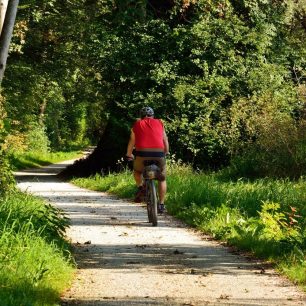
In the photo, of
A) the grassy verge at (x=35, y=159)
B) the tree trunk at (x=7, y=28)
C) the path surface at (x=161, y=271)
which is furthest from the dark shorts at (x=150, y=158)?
the grassy verge at (x=35, y=159)

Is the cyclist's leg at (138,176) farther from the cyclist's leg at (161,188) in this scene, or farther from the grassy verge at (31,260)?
the grassy verge at (31,260)

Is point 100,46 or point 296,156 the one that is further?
point 100,46

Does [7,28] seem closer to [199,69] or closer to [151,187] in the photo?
[151,187]

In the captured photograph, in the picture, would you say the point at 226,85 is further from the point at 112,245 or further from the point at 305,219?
the point at 112,245

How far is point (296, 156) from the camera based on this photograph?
64.5 feet

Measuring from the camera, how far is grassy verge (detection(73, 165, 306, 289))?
917 cm

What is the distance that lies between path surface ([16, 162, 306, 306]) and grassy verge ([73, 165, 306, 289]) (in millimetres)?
289

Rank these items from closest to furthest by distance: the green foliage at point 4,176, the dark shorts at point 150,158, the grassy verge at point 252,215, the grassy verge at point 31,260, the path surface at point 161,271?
the grassy verge at point 31,260 < the path surface at point 161,271 < the grassy verge at point 252,215 < the green foliage at point 4,176 < the dark shorts at point 150,158

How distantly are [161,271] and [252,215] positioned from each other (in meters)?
4.76

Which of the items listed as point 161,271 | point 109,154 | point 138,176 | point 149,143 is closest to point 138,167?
point 138,176

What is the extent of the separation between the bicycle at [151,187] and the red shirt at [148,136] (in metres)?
0.30

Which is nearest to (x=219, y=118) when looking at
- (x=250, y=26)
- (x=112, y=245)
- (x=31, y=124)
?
(x=250, y=26)

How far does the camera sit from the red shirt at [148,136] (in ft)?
40.8

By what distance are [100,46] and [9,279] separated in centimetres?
2009
